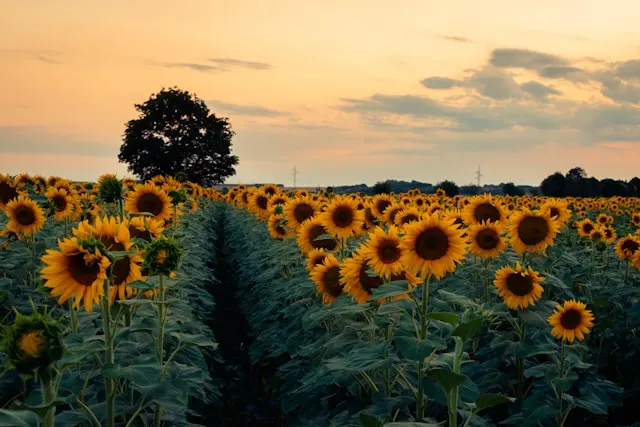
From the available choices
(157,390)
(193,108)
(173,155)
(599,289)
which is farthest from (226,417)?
(193,108)

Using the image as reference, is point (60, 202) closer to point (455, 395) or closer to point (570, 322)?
point (570, 322)

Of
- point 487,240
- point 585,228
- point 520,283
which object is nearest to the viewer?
point 520,283

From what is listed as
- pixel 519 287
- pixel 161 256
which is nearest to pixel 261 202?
pixel 519 287

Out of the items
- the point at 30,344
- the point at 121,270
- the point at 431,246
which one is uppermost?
the point at 431,246

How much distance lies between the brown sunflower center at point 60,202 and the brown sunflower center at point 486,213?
19.2 feet

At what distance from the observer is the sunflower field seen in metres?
3.69

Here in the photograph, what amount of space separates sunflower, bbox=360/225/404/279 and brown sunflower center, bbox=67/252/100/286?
2.08m

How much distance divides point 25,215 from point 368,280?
15.9 feet

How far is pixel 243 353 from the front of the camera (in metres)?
10.8

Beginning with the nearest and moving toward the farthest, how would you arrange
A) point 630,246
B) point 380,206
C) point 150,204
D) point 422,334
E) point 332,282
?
point 422,334, point 332,282, point 150,204, point 630,246, point 380,206

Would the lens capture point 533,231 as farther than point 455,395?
Yes

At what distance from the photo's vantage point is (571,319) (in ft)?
18.8

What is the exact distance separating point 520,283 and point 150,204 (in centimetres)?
458

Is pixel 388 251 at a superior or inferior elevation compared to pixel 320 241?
superior
